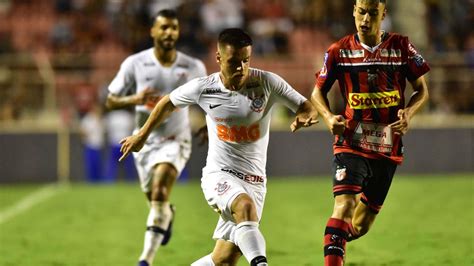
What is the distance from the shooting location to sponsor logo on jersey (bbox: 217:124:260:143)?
6973mm

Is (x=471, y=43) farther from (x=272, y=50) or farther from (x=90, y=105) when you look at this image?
(x=90, y=105)

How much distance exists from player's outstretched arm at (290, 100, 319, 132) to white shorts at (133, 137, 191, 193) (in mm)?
2850

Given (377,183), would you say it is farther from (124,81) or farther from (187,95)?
(124,81)

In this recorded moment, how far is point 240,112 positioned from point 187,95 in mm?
465

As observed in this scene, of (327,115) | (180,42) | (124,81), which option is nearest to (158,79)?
(124,81)

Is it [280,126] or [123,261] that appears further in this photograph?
[280,126]

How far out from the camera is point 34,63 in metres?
21.2

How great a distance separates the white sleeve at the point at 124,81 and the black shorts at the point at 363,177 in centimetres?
310

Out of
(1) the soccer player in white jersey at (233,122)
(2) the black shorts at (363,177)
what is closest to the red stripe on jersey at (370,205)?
(2) the black shorts at (363,177)

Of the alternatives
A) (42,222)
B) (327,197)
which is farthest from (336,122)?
(327,197)

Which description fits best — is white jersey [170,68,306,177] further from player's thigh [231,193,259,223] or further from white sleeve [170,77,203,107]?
player's thigh [231,193,259,223]

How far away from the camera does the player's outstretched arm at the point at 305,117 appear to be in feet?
21.7

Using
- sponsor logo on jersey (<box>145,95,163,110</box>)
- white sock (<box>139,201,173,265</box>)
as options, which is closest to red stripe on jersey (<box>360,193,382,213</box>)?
white sock (<box>139,201,173,265</box>)

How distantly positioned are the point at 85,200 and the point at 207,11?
8061mm
